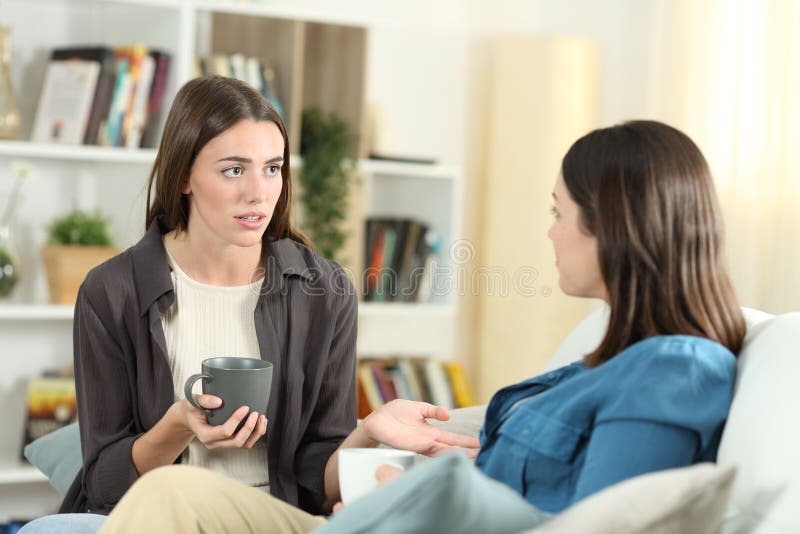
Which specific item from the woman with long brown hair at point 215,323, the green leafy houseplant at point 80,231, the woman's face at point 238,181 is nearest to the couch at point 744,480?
the woman with long brown hair at point 215,323

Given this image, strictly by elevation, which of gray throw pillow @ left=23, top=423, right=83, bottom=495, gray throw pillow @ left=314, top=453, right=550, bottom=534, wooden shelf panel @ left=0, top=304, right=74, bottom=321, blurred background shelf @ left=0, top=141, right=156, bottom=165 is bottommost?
gray throw pillow @ left=23, top=423, right=83, bottom=495

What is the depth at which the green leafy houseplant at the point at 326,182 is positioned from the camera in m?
3.00

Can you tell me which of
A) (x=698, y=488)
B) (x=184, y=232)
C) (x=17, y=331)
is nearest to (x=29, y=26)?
(x=17, y=331)

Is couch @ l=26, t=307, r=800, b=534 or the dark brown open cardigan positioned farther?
the dark brown open cardigan

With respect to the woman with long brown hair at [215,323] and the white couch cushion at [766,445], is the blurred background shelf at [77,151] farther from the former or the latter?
the white couch cushion at [766,445]

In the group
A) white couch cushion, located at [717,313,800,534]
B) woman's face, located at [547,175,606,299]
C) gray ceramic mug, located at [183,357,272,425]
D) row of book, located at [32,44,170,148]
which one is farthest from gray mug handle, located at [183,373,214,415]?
row of book, located at [32,44,170,148]

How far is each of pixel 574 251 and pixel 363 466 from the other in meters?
0.40

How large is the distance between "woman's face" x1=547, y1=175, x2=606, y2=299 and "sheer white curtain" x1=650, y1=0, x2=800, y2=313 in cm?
130

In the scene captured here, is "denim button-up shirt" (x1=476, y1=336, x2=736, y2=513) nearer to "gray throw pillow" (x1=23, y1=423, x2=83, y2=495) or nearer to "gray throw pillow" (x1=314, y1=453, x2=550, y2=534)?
"gray throw pillow" (x1=314, y1=453, x2=550, y2=534)

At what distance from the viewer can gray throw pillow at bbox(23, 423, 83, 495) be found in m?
1.92

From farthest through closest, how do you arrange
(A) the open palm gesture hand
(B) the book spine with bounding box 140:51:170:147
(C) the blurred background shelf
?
(B) the book spine with bounding box 140:51:170:147, (C) the blurred background shelf, (A) the open palm gesture hand

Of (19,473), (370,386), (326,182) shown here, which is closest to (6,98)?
(326,182)

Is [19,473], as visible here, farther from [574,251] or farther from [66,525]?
[574,251]

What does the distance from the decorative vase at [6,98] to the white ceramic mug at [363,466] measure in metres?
1.93
